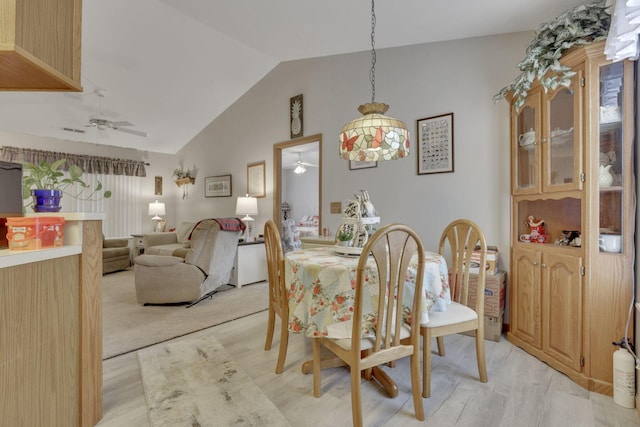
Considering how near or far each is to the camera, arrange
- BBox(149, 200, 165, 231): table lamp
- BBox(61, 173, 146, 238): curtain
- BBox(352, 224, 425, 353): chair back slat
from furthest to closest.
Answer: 1. BBox(149, 200, 165, 231): table lamp
2. BBox(61, 173, 146, 238): curtain
3. BBox(352, 224, 425, 353): chair back slat

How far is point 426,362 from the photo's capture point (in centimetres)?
166

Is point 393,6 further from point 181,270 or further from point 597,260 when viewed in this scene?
point 181,270

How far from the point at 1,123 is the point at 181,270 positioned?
4.20m

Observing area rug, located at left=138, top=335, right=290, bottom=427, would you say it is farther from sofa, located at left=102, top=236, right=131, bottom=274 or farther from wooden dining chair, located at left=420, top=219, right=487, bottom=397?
sofa, located at left=102, top=236, right=131, bottom=274

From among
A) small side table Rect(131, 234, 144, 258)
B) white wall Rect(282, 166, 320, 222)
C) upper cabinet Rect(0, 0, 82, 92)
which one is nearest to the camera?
upper cabinet Rect(0, 0, 82, 92)

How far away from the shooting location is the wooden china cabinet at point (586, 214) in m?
1.69

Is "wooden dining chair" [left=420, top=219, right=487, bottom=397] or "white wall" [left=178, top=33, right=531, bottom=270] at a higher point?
"white wall" [left=178, top=33, right=531, bottom=270]

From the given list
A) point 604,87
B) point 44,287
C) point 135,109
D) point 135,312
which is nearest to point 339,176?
point 604,87

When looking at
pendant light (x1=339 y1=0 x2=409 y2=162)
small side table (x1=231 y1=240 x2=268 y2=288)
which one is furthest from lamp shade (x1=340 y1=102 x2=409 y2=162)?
small side table (x1=231 y1=240 x2=268 y2=288)

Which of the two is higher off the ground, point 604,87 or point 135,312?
point 604,87

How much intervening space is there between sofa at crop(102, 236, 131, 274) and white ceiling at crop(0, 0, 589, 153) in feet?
6.53

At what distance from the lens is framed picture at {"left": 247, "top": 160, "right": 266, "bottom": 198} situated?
472 centimetres

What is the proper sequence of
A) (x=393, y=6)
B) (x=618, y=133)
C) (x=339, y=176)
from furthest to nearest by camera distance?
(x=339, y=176) < (x=393, y=6) < (x=618, y=133)

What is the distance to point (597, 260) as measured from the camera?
5.70ft
